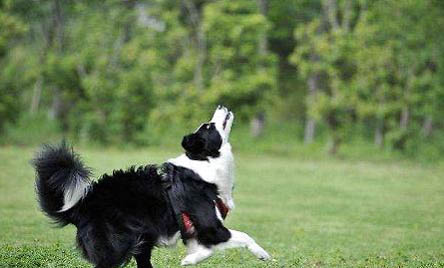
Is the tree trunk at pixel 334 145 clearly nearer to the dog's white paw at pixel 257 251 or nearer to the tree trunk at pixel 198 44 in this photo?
the tree trunk at pixel 198 44

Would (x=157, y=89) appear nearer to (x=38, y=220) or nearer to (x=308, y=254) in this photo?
(x=38, y=220)

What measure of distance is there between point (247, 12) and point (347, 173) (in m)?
10.2

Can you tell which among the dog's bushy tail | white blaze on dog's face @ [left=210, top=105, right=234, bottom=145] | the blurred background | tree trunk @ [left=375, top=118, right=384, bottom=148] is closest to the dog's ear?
white blaze on dog's face @ [left=210, top=105, right=234, bottom=145]

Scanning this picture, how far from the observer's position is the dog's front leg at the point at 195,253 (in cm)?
702

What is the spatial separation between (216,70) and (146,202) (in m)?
24.0

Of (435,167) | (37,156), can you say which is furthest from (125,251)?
(435,167)

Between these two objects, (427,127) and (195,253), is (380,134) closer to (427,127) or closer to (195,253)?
(427,127)

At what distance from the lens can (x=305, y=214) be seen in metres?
15.9

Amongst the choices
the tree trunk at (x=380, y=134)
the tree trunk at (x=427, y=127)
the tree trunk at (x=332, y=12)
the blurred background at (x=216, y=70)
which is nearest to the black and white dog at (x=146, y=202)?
→ the blurred background at (x=216, y=70)

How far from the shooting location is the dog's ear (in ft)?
24.3

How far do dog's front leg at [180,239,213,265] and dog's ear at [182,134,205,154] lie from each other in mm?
898

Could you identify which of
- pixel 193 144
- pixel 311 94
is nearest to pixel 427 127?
pixel 311 94

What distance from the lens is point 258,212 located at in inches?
624

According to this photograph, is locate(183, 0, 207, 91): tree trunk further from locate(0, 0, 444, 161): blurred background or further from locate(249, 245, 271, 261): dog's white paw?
locate(249, 245, 271, 261): dog's white paw
